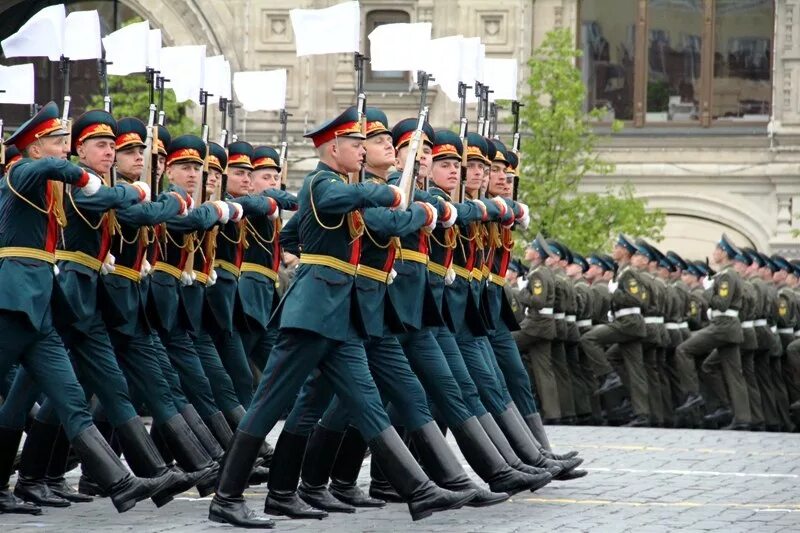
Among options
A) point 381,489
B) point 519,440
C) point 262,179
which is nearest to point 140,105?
point 262,179

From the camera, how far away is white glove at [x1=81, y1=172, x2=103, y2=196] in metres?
10.2

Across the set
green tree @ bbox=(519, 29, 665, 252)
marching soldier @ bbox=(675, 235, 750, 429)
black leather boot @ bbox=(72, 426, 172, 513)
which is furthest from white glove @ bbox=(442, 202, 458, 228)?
green tree @ bbox=(519, 29, 665, 252)

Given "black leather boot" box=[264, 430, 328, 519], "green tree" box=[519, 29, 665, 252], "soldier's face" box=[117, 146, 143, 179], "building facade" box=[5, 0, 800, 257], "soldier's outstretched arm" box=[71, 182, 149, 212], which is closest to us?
"soldier's outstretched arm" box=[71, 182, 149, 212]

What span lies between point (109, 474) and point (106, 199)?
1.36m

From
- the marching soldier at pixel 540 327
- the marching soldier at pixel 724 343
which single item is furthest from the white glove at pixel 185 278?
the marching soldier at pixel 724 343

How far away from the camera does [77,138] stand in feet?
35.7

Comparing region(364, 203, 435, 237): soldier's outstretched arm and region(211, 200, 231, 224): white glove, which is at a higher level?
region(364, 203, 435, 237): soldier's outstretched arm

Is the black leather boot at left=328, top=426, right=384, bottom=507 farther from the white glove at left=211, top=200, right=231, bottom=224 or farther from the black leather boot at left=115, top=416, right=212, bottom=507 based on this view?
the white glove at left=211, top=200, right=231, bottom=224

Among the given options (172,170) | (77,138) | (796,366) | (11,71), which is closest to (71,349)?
(77,138)

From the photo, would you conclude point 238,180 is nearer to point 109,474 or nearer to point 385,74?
point 109,474

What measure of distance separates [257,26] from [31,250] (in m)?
22.5

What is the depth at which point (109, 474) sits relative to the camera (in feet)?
32.9

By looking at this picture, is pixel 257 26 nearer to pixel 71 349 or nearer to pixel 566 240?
pixel 566 240

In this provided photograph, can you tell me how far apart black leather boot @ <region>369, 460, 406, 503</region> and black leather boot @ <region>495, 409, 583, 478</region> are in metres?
0.75
